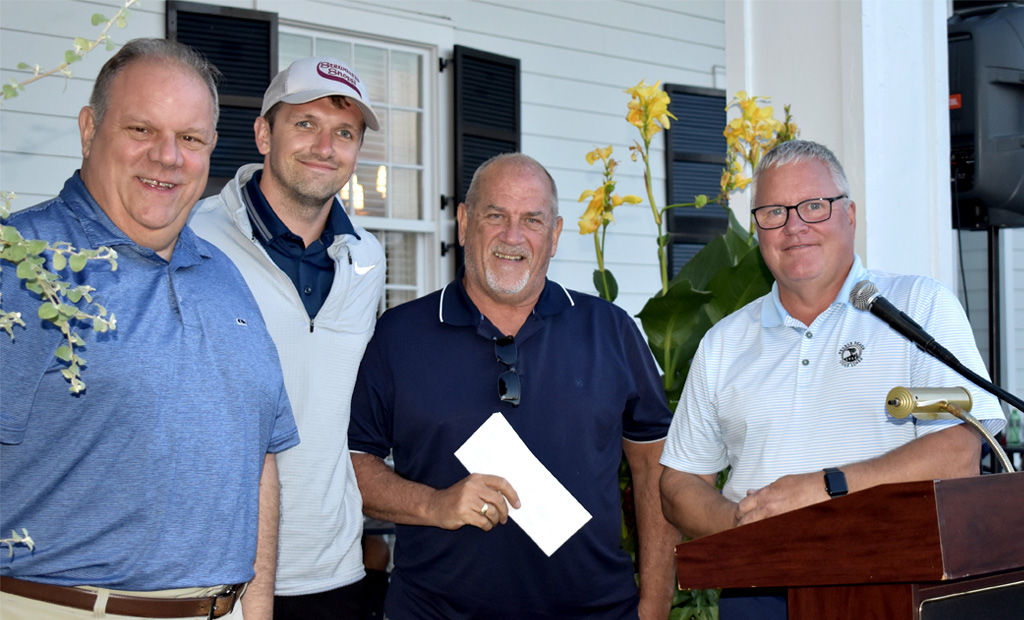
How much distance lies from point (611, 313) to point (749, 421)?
1.74 feet

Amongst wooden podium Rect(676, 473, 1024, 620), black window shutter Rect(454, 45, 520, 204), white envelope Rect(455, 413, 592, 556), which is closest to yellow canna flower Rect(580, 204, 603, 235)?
white envelope Rect(455, 413, 592, 556)

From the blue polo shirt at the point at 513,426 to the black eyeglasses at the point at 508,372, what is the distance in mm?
25

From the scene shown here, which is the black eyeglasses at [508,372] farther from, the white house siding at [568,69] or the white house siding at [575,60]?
the white house siding at [575,60]

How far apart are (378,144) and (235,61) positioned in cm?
121

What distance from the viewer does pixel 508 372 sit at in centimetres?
231

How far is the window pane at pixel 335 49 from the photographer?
6.37 metres

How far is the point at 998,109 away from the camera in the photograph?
3.99 metres

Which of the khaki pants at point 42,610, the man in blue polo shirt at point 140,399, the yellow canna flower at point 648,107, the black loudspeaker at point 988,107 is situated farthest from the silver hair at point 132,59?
the black loudspeaker at point 988,107

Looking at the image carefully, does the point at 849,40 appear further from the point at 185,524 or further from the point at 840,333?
the point at 185,524

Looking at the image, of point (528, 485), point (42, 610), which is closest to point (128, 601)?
point (42, 610)

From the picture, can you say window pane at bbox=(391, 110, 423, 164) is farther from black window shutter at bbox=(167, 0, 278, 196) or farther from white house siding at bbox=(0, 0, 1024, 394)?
black window shutter at bbox=(167, 0, 278, 196)

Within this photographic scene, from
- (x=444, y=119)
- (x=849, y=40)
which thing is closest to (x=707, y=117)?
(x=444, y=119)

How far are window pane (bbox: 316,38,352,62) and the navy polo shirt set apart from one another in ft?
13.6

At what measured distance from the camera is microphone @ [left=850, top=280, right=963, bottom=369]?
1.61 meters
